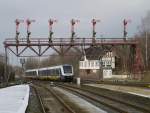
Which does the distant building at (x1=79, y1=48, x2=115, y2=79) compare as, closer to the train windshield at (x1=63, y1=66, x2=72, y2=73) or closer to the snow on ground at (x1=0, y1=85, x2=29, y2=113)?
the train windshield at (x1=63, y1=66, x2=72, y2=73)

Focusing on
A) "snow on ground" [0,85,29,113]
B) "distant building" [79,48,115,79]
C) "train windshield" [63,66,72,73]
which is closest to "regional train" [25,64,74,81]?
"train windshield" [63,66,72,73]

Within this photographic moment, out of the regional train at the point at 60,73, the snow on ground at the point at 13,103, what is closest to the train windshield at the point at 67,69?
the regional train at the point at 60,73

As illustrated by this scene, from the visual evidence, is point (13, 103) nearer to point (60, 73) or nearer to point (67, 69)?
point (67, 69)

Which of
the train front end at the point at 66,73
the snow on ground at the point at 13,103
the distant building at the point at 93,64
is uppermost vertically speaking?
the distant building at the point at 93,64

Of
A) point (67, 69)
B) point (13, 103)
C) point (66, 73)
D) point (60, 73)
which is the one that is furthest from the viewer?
point (60, 73)

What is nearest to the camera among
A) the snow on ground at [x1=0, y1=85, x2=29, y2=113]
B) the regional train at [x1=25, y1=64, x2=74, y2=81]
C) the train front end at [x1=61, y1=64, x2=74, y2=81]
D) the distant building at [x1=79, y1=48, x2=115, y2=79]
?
the snow on ground at [x1=0, y1=85, x2=29, y2=113]

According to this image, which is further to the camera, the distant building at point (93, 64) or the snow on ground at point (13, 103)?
the distant building at point (93, 64)

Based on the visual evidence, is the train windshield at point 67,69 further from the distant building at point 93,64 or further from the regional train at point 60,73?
the distant building at point 93,64

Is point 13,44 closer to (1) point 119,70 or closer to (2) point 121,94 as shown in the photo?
(2) point 121,94

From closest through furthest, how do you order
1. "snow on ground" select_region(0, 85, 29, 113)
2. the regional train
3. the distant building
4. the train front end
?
"snow on ground" select_region(0, 85, 29, 113), the train front end, the regional train, the distant building

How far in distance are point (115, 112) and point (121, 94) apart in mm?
11894


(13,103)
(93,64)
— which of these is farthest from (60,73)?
(93,64)

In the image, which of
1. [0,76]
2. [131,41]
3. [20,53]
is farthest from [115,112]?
[0,76]

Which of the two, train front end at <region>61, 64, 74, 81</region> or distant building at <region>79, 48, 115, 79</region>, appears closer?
train front end at <region>61, 64, 74, 81</region>
